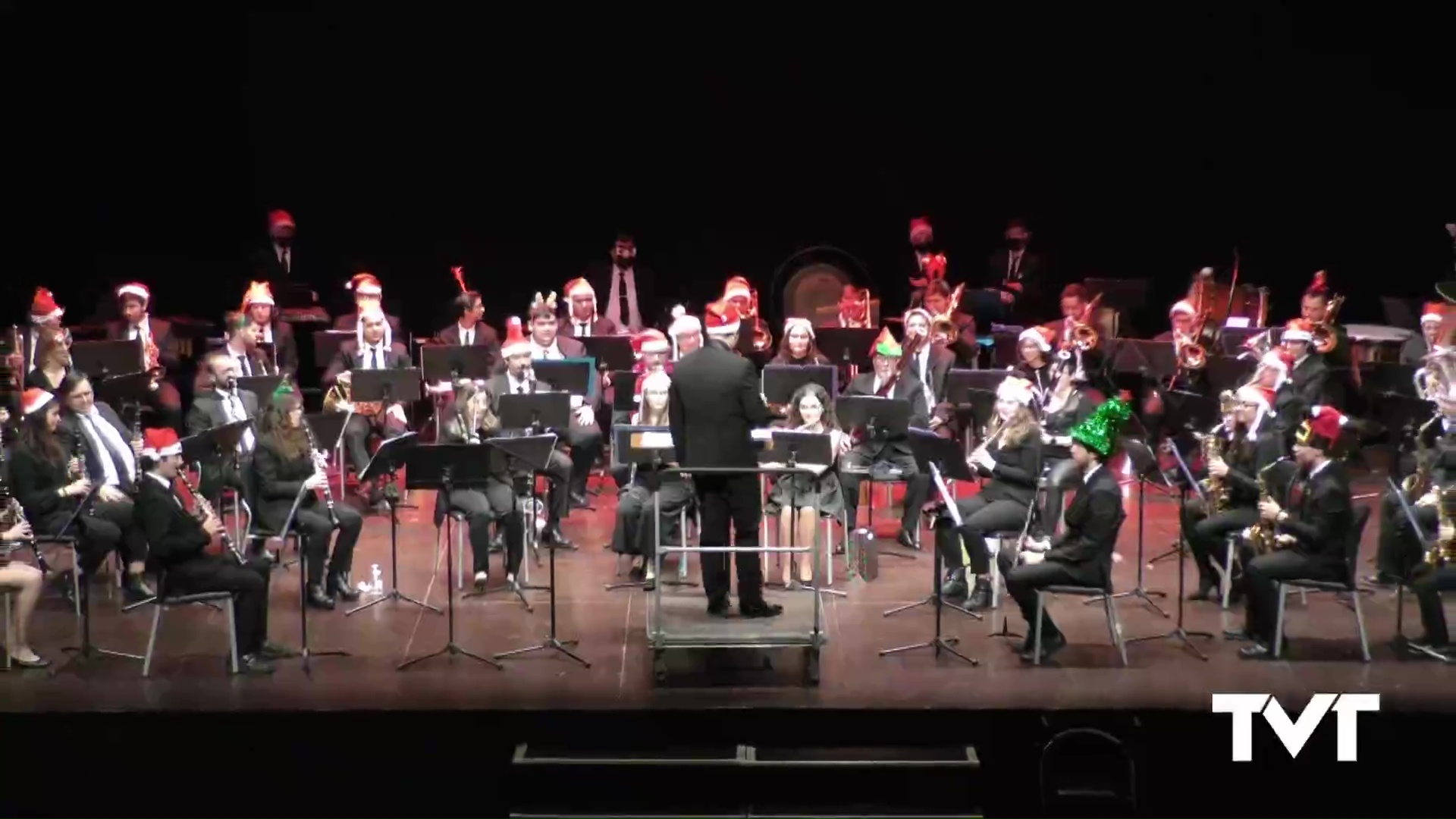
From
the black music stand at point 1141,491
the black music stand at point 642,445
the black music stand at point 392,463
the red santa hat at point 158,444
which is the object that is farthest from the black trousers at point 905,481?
the red santa hat at point 158,444

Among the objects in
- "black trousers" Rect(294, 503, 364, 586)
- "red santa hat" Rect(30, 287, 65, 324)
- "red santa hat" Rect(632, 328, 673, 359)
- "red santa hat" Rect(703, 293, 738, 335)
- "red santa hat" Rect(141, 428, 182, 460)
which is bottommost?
"black trousers" Rect(294, 503, 364, 586)

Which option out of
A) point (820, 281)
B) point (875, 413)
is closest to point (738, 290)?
point (820, 281)

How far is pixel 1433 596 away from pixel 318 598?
5.96 metres

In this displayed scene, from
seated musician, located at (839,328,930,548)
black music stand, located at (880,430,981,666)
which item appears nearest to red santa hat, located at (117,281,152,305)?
seated musician, located at (839,328,930,548)

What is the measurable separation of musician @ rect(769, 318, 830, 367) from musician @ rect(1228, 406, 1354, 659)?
3385 millimetres

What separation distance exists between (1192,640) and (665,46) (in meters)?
8.23

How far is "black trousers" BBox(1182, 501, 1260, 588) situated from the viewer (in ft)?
30.1

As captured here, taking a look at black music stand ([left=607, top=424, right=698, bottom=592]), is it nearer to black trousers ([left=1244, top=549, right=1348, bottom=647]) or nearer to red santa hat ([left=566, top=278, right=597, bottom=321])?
red santa hat ([left=566, top=278, right=597, bottom=321])

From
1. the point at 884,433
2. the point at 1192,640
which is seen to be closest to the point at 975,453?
the point at 884,433

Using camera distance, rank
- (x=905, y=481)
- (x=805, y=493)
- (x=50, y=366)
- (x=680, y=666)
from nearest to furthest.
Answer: (x=680, y=666) < (x=805, y=493) < (x=905, y=481) < (x=50, y=366)

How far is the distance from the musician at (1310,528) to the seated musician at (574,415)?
4408 mm

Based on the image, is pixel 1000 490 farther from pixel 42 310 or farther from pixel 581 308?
pixel 42 310

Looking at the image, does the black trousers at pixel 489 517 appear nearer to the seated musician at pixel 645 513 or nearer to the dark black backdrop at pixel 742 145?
the seated musician at pixel 645 513

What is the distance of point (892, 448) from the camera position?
10.4m
